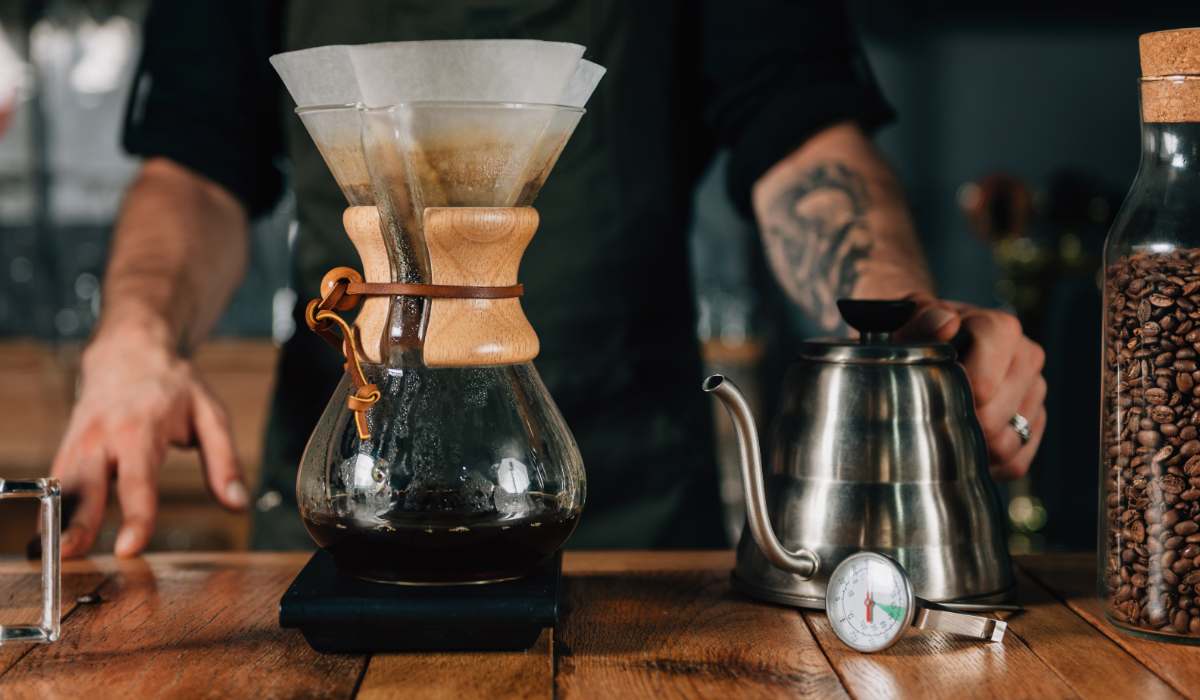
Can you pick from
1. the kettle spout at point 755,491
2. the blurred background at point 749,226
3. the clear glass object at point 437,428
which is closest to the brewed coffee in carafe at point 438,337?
the clear glass object at point 437,428

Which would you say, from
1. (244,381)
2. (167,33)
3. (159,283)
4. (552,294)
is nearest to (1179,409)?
(552,294)

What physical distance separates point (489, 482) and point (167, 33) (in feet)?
3.23

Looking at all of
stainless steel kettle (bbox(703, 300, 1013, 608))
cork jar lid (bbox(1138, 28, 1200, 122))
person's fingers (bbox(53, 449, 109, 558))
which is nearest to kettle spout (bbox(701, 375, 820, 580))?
stainless steel kettle (bbox(703, 300, 1013, 608))

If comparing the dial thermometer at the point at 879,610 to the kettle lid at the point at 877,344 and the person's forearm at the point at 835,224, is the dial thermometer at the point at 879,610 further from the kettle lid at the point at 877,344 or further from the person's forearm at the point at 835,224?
the person's forearm at the point at 835,224

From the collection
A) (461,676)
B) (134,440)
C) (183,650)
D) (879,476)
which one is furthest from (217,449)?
(879,476)

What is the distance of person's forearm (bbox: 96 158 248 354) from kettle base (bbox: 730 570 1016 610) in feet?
2.04

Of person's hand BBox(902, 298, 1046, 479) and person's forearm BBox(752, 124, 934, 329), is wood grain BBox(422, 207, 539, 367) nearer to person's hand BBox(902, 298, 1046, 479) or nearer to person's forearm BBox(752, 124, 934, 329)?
person's hand BBox(902, 298, 1046, 479)

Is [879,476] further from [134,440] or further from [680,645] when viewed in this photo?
[134,440]

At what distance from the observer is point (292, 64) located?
771mm

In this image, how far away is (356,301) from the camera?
0.80m

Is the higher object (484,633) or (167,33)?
(167,33)

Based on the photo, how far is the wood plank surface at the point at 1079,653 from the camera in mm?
725

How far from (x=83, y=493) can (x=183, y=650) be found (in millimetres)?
326

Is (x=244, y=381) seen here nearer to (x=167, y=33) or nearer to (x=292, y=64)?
(x=167, y=33)
